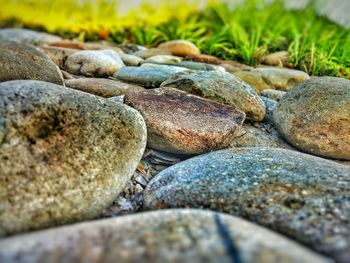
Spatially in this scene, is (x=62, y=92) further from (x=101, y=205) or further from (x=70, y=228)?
(x=70, y=228)

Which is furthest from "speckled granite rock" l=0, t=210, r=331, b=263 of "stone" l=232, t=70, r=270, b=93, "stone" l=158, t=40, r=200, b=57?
"stone" l=158, t=40, r=200, b=57

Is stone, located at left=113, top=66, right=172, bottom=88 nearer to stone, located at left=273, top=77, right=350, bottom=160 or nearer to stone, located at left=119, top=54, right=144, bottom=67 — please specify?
stone, located at left=119, top=54, right=144, bottom=67

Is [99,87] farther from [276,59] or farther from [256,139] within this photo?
[276,59]

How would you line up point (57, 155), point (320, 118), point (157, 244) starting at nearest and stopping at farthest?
point (157, 244)
point (57, 155)
point (320, 118)

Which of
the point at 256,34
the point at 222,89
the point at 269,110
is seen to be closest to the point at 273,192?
the point at 222,89

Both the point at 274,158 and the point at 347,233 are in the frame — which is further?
the point at 274,158

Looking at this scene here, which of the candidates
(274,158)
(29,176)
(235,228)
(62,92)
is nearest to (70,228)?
(29,176)
